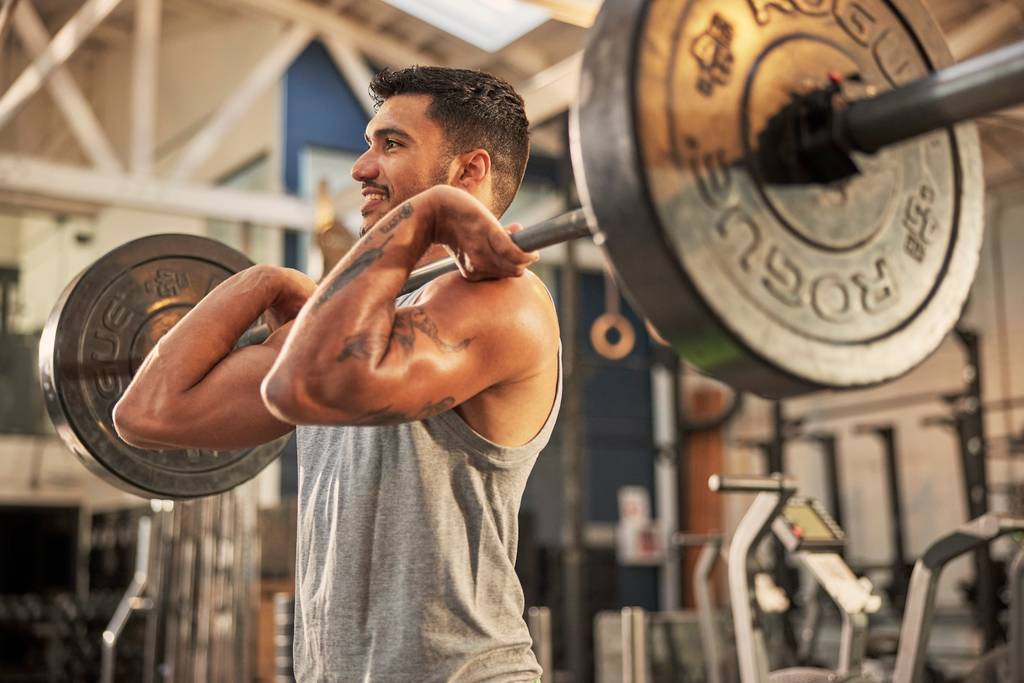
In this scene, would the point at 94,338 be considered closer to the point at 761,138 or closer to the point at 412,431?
the point at 412,431

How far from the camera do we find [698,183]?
0.87 m

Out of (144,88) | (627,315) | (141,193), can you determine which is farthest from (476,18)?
(627,315)

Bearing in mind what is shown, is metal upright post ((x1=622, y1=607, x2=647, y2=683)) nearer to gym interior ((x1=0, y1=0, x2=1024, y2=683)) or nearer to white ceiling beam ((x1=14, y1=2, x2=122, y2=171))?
gym interior ((x1=0, y1=0, x2=1024, y2=683))

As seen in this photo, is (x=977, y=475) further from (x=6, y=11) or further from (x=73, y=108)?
(x=73, y=108)

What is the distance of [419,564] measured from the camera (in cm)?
136

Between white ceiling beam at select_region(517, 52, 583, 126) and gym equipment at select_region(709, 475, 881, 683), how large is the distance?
3594 millimetres

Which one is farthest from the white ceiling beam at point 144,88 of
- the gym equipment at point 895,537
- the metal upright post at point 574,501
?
the gym equipment at point 895,537

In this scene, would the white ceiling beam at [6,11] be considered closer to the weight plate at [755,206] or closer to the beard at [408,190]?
the beard at [408,190]

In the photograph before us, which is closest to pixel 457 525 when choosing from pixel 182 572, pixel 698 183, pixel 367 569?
pixel 367 569

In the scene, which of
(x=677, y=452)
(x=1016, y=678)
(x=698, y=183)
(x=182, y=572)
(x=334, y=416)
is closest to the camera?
(x=698, y=183)

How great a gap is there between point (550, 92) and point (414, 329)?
19.8 feet

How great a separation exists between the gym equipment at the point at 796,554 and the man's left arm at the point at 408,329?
232cm

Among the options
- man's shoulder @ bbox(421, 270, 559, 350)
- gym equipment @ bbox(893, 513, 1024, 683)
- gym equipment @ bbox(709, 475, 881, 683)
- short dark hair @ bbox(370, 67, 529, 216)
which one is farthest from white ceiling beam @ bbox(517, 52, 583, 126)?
man's shoulder @ bbox(421, 270, 559, 350)

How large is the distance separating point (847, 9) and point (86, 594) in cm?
992
